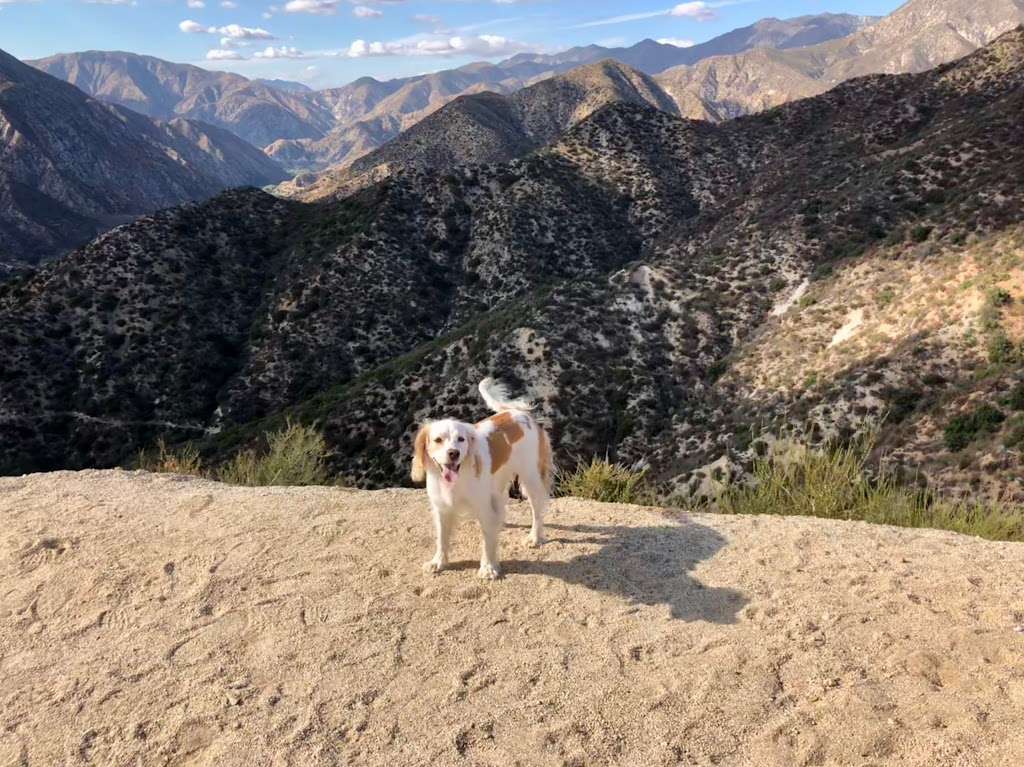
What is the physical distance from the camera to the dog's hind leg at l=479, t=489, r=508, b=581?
290 inches

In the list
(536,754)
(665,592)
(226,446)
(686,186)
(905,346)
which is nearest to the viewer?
(536,754)

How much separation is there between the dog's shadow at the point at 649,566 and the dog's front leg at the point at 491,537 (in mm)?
243

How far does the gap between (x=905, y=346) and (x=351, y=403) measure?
3104cm

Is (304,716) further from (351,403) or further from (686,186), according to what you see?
(686,186)

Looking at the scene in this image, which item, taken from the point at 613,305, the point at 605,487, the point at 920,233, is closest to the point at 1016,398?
the point at 920,233

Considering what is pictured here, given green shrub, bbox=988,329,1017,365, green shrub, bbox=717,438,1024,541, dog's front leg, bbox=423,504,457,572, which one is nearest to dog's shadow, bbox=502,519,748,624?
dog's front leg, bbox=423,504,457,572

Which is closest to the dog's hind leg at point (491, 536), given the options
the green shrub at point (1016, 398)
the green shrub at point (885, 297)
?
the green shrub at point (1016, 398)

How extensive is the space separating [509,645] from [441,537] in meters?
1.80

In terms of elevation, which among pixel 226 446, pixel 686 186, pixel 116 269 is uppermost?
pixel 686 186

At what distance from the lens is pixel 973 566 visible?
715cm

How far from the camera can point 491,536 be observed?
293 inches

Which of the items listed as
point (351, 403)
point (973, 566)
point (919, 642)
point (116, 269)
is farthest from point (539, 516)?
point (116, 269)

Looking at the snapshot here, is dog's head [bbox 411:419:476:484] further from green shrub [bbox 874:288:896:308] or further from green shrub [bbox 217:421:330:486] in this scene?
green shrub [bbox 874:288:896:308]

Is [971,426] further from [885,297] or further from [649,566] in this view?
[649,566]
